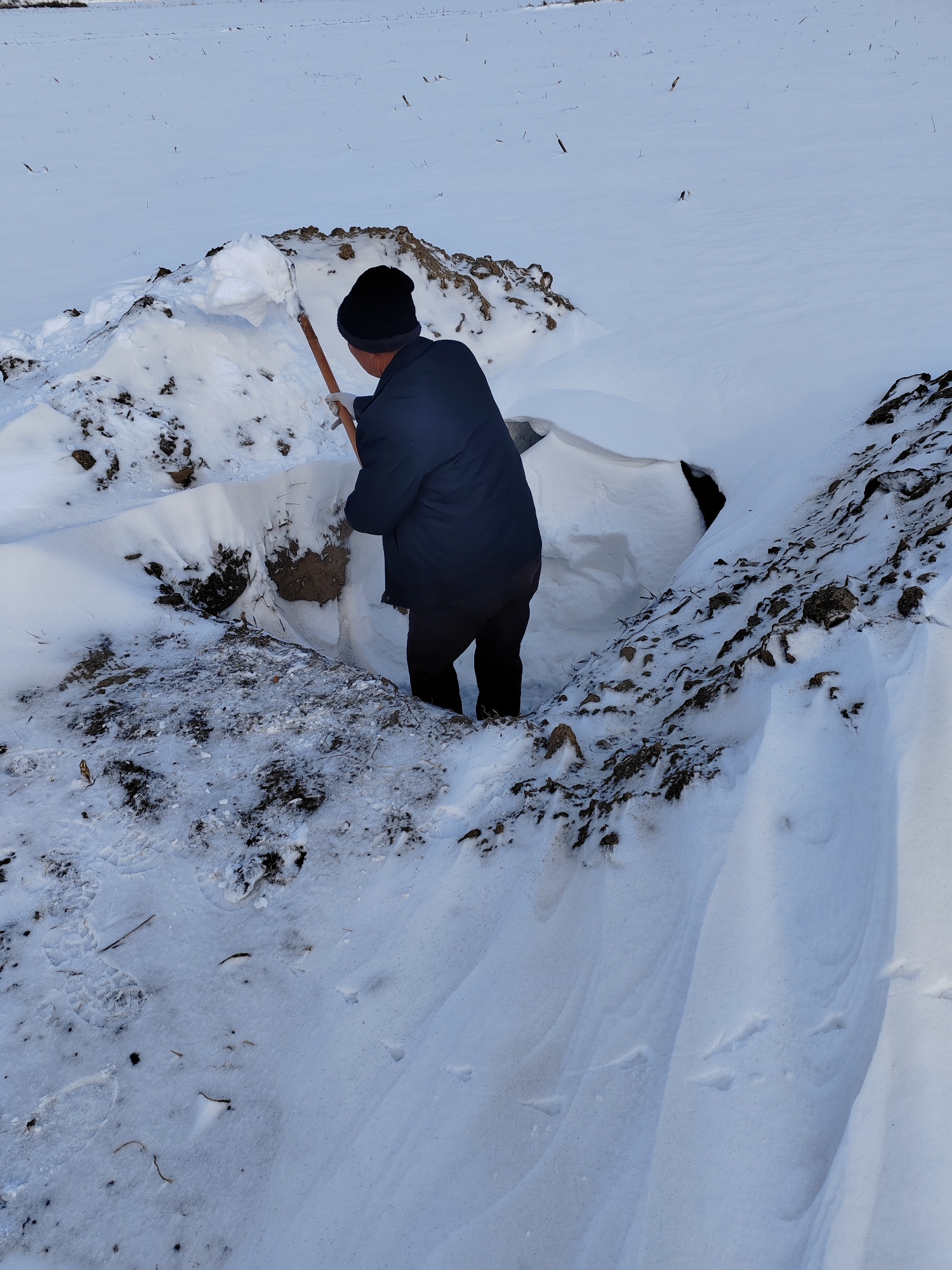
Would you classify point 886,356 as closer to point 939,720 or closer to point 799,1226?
point 939,720

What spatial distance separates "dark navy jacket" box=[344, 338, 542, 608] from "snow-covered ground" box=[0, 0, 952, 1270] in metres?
0.48

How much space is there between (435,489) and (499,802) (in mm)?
1032

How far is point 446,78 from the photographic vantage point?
10.9 metres

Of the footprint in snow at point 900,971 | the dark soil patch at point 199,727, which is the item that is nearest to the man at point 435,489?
the dark soil patch at point 199,727

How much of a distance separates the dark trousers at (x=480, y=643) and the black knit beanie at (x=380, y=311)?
0.92 m

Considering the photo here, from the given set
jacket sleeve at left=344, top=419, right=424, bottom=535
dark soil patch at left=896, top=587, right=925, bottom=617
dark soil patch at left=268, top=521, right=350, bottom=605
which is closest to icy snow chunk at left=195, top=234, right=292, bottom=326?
dark soil patch at left=268, top=521, right=350, bottom=605

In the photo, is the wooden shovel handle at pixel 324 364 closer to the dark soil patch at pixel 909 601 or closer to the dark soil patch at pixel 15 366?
the dark soil patch at pixel 15 366

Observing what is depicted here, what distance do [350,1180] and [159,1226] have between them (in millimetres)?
351

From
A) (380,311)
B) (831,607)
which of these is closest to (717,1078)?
(831,607)

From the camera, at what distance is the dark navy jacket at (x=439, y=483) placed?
Result: 2.31 metres

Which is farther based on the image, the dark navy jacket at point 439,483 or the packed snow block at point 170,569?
the packed snow block at point 170,569

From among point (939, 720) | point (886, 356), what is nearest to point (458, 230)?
point (886, 356)

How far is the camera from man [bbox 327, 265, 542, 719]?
229 centimetres

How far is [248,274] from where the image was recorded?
3326mm
